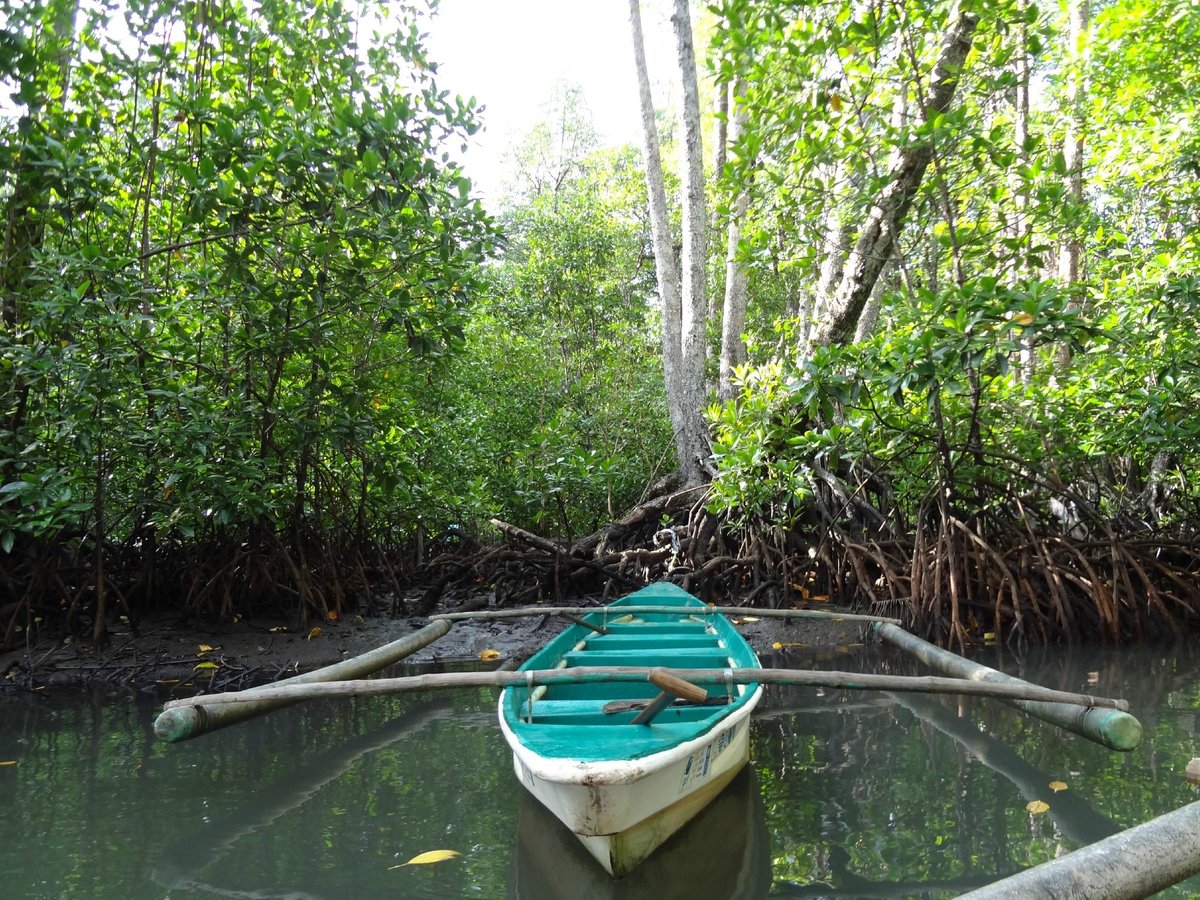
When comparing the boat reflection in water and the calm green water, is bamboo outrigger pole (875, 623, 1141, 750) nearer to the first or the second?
the calm green water

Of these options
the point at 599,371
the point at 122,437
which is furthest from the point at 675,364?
the point at 122,437

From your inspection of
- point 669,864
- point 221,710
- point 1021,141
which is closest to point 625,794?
point 669,864

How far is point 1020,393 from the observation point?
654cm

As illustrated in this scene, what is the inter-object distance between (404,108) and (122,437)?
2.62 metres

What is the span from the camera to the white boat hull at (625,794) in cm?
221

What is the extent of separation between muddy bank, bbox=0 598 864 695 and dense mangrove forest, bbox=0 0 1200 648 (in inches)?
7.0

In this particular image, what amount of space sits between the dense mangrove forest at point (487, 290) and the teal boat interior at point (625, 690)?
1.66 m

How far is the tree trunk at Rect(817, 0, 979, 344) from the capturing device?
5613 mm

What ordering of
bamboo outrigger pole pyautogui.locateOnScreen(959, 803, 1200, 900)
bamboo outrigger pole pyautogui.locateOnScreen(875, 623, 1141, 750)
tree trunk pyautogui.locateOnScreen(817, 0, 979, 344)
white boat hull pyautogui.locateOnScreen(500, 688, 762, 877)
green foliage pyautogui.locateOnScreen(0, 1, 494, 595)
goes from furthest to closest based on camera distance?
Result: 1. tree trunk pyautogui.locateOnScreen(817, 0, 979, 344)
2. green foliage pyautogui.locateOnScreen(0, 1, 494, 595)
3. bamboo outrigger pole pyautogui.locateOnScreen(875, 623, 1141, 750)
4. white boat hull pyautogui.locateOnScreen(500, 688, 762, 877)
5. bamboo outrigger pole pyautogui.locateOnScreen(959, 803, 1200, 900)

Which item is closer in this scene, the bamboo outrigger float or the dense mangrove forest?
the bamboo outrigger float

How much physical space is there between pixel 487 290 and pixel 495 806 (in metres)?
4.22

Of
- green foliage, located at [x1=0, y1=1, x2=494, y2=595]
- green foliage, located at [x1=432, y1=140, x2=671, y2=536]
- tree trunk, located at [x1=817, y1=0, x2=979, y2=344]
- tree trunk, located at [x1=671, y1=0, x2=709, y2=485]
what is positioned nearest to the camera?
green foliage, located at [x1=0, y1=1, x2=494, y2=595]

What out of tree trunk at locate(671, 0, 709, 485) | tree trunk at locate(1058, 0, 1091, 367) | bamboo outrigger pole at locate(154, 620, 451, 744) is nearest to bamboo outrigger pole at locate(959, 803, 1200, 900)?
bamboo outrigger pole at locate(154, 620, 451, 744)

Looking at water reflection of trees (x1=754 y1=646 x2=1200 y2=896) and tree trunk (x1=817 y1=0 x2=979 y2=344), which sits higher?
tree trunk (x1=817 y1=0 x2=979 y2=344)
